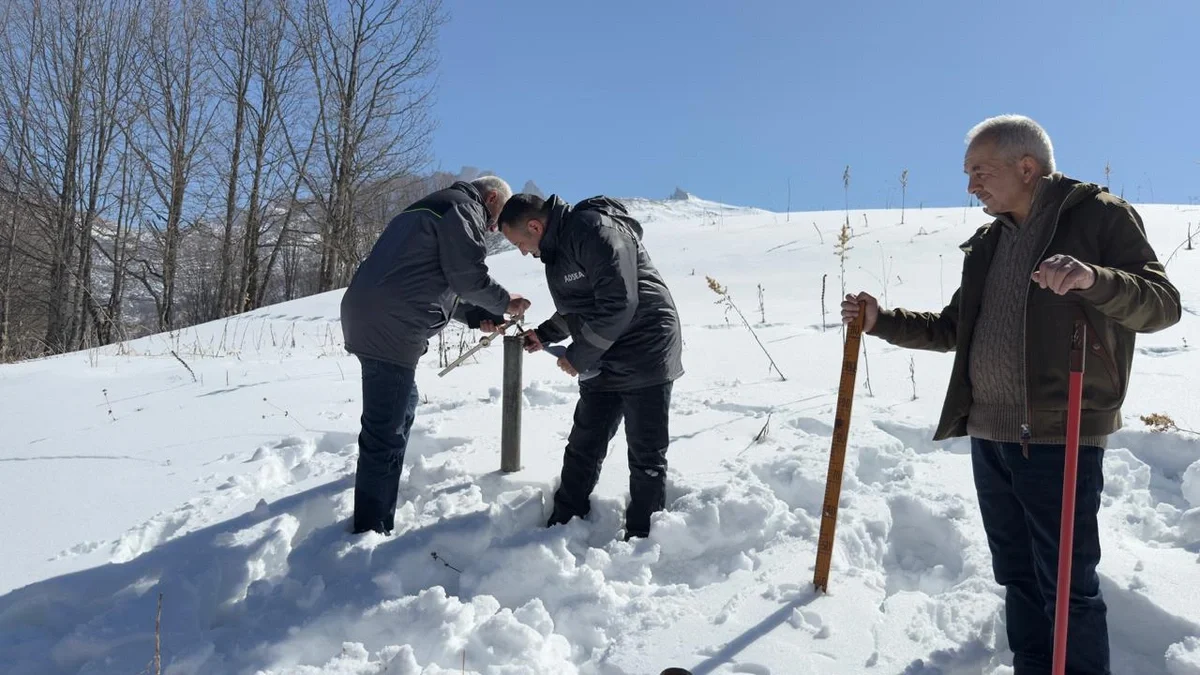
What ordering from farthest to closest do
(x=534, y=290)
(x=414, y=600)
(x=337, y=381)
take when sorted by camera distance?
(x=534, y=290) → (x=337, y=381) → (x=414, y=600)

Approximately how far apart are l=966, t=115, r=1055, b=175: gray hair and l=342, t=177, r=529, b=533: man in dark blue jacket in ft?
6.94

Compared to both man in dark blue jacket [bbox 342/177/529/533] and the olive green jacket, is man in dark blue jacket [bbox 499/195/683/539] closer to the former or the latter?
man in dark blue jacket [bbox 342/177/529/533]

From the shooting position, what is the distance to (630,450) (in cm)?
345

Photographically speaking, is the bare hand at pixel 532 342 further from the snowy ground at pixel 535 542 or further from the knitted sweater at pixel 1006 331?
the knitted sweater at pixel 1006 331

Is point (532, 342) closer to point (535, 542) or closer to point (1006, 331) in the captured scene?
point (535, 542)

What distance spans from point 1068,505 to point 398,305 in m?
2.63

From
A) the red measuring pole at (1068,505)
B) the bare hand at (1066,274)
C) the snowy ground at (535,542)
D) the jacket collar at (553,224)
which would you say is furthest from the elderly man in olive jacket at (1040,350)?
the jacket collar at (553,224)

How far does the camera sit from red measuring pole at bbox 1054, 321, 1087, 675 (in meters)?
1.91

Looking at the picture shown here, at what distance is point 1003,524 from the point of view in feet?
7.80

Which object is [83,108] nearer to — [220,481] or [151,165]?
[151,165]

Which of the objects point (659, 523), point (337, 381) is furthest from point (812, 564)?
point (337, 381)

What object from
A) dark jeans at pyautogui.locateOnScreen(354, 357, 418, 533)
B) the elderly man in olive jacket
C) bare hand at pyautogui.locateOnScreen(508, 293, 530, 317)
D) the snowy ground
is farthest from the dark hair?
the elderly man in olive jacket

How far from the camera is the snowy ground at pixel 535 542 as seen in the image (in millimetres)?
2557

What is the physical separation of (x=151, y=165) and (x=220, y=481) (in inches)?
785
